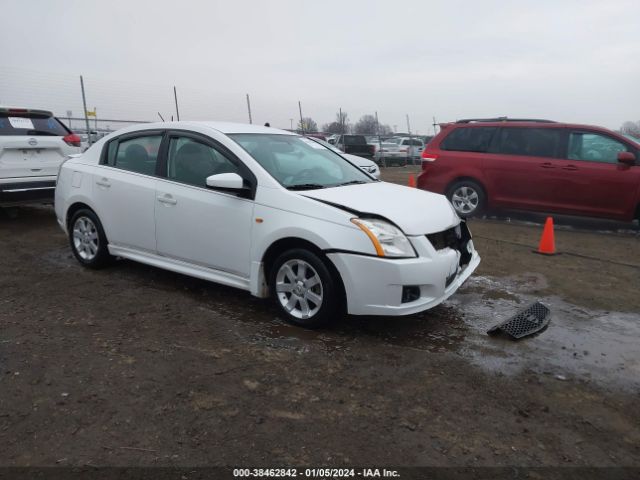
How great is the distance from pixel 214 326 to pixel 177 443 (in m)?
1.56

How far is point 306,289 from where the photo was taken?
397 cm

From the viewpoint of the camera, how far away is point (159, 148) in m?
4.91

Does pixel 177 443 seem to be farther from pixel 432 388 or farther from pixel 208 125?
pixel 208 125

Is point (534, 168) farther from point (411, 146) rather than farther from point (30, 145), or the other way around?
point (411, 146)

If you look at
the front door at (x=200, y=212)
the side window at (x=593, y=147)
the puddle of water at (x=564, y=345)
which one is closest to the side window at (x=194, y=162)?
the front door at (x=200, y=212)

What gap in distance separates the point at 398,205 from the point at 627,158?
5.62 meters

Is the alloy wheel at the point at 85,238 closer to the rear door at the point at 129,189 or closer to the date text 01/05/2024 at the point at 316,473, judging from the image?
the rear door at the point at 129,189

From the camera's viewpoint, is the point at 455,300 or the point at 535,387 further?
the point at 455,300

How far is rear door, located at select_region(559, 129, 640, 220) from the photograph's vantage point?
312 inches

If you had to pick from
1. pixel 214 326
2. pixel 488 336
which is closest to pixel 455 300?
pixel 488 336

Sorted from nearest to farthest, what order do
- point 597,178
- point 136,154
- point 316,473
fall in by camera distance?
point 316,473
point 136,154
point 597,178

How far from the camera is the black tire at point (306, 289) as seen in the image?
151 inches

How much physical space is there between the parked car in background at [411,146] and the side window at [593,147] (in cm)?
1938

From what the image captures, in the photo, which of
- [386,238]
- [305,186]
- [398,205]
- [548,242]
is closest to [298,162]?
[305,186]
